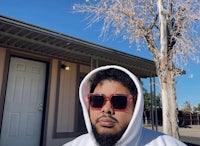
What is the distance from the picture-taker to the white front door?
6.03 m

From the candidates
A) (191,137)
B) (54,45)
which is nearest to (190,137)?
(191,137)

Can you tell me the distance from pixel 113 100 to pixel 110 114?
8 cm

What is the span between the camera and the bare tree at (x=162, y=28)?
20.5 feet

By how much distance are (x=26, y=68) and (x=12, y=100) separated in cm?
93

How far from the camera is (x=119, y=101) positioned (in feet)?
4.19

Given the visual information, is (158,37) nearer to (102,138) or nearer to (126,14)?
(126,14)

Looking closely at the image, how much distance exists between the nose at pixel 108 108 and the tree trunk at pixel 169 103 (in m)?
5.18

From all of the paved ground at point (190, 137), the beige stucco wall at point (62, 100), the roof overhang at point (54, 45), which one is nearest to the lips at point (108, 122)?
the roof overhang at point (54, 45)

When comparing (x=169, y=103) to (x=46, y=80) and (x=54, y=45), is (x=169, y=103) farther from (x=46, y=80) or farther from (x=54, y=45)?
(x=46, y=80)

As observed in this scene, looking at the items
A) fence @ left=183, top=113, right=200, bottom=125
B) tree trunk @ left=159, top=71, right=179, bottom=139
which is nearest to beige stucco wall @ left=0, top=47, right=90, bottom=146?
tree trunk @ left=159, top=71, right=179, bottom=139

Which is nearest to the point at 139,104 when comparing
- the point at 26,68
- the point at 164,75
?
the point at 164,75

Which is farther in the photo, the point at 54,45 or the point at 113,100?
the point at 54,45

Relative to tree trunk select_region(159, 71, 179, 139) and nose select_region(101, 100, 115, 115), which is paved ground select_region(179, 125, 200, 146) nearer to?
tree trunk select_region(159, 71, 179, 139)

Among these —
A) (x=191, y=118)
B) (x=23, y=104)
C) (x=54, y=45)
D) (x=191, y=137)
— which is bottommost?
(x=191, y=137)
